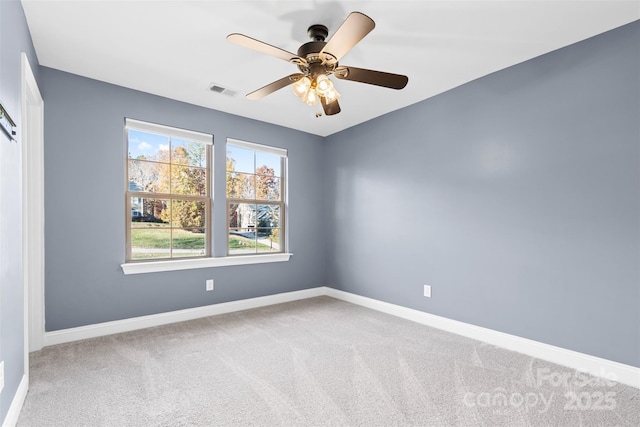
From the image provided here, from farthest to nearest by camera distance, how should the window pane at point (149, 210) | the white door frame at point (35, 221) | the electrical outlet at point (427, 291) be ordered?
1. the electrical outlet at point (427, 291)
2. the window pane at point (149, 210)
3. the white door frame at point (35, 221)

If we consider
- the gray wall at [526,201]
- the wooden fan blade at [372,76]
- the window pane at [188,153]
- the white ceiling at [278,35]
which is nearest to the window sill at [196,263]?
the window pane at [188,153]

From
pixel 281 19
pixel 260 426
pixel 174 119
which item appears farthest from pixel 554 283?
pixel 174 119

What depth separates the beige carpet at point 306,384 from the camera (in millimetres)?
1848

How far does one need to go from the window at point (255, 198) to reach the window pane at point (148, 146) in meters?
0.75

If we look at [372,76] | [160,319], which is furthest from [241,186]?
[372,76]

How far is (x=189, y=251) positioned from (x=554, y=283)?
12.0 ft

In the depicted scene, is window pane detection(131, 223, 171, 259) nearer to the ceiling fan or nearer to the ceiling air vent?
the ceiling air vent

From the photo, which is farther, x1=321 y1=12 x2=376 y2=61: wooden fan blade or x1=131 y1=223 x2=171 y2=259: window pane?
A: x1=131 y1=223 x2=171 y2=259: window pane

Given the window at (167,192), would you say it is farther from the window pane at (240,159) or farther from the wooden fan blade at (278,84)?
the wooden fan blade at (278,84)

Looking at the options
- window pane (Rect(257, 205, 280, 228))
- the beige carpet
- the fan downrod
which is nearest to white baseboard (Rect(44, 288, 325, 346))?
the beige carpet

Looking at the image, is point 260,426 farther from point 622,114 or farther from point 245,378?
point 622,114

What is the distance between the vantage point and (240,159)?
13.8 ft

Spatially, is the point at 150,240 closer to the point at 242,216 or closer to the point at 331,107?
the point at 242,216

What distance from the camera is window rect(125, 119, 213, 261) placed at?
11.1 feet
